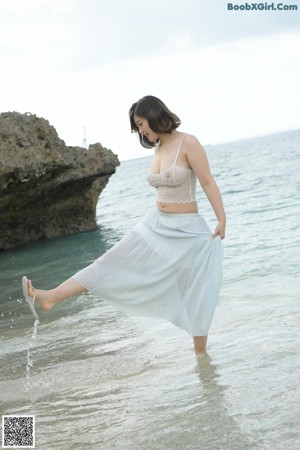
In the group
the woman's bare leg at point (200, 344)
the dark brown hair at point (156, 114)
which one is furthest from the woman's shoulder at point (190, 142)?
the woman's bare leg at point (200, 344)

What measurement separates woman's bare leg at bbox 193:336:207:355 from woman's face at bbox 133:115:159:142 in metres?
1.50

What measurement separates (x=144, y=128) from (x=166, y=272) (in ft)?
3.42

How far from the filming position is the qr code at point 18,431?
4.03 metres

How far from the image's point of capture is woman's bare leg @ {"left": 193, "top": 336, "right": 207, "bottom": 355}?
536 cm

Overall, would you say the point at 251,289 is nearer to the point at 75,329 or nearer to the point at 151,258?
the point at 75,329

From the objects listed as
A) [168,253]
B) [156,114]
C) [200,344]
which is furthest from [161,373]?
[156,114]

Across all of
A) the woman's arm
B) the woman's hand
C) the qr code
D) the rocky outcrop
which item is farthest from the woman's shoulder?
the rocky outcrop

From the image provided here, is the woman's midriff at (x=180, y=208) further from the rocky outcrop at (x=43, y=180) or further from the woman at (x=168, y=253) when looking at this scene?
the rocky outcrop at (x=43, y=180)

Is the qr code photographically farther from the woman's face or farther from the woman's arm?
the woman's face

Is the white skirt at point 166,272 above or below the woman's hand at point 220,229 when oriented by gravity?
below

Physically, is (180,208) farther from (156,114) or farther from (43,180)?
(43,180)

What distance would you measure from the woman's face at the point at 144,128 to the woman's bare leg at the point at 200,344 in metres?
1.50

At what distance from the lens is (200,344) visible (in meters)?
5.39

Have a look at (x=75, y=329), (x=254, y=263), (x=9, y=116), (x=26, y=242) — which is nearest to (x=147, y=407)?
(x=75, y=329)
